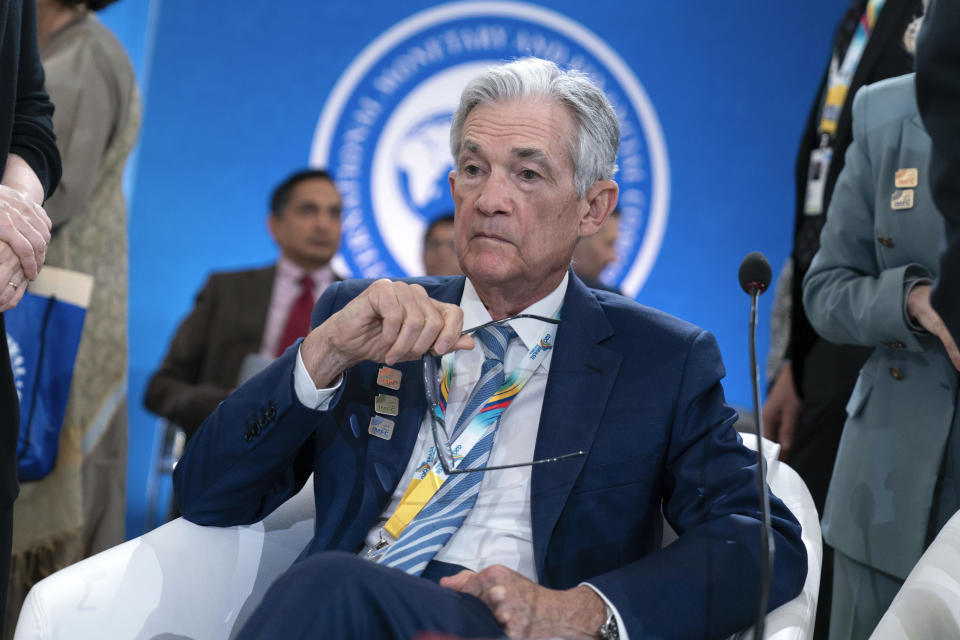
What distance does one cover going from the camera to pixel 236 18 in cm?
620

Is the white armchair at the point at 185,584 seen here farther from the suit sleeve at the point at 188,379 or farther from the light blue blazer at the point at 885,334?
Result: the suit sleeve at the point at 188,379

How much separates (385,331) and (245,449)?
0.38 metres

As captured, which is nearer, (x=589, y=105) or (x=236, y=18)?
(x=589, y=105)

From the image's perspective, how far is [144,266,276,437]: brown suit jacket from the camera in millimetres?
4840

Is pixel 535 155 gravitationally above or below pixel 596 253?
above

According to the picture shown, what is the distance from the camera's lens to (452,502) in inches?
78.4

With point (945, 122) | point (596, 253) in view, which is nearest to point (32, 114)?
point (945, 122)

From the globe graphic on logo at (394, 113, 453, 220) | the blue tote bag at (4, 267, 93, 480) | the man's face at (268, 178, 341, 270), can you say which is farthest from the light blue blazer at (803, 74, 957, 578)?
the globe graphic on logo at (394, 113, 453, 220)

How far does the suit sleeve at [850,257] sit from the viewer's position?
2502mm

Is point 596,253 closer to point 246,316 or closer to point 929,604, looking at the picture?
point 246,316

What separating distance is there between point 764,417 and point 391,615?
2064mm

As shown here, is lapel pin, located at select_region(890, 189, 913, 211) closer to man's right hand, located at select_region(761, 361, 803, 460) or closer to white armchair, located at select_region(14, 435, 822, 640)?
white armchair, located at select_region(14, 435, 822, 640)

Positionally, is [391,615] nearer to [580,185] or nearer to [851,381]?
[580,185]

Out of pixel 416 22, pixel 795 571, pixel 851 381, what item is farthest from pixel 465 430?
pixel 416 22
